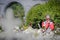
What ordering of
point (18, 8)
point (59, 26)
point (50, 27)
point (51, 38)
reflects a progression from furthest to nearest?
1. point (18, 8)
2. point (59, 26)
3. point (50, 27)
4. point (51, 38)

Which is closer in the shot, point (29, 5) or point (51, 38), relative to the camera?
point (51, 38)

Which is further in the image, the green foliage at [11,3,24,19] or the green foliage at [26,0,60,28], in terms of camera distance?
the green foliage at [11,3,24,19]

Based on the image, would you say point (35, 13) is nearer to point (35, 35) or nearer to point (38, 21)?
point (38, 21)

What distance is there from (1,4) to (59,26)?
2.64 m

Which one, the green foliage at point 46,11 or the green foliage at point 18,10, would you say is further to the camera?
the green foliage at point 18,10

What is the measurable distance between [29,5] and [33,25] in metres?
1.50

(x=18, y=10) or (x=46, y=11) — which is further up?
(x=46, y=11)

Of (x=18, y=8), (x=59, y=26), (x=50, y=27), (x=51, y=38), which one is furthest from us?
(x=18, y=8)

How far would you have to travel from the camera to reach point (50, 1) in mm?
6754

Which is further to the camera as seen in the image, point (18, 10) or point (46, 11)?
point (18, 10)

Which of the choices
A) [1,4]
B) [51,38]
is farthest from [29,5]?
[51,38]

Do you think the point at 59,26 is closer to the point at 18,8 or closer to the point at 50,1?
the point at 50,1

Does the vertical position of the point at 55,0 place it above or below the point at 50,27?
above

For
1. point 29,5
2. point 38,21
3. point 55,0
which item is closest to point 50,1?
point 55,0
